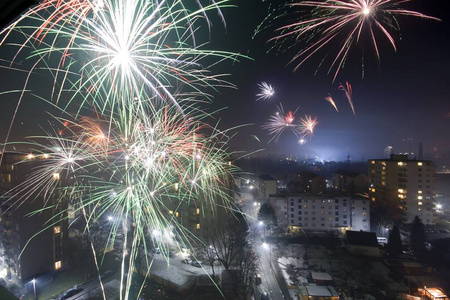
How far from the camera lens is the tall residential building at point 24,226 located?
959 centimetres

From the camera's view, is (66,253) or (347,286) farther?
(66,253)

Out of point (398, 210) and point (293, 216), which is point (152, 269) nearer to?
point (293, 216)

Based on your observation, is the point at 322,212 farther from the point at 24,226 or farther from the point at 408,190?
the point at 24,226

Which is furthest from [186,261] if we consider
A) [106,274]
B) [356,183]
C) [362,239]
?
[356,183]

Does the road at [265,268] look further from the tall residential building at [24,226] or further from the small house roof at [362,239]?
the tall residential building at [24,226]

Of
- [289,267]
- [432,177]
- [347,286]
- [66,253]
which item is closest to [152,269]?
[66,253]

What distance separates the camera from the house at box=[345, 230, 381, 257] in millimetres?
12719

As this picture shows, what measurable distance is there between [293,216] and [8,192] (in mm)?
17228

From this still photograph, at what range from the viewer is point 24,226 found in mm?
9609

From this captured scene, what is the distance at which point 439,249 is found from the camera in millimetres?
13375

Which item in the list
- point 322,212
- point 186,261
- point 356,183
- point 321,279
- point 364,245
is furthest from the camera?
point 356,183

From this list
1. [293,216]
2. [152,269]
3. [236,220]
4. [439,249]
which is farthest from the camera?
[293,216]

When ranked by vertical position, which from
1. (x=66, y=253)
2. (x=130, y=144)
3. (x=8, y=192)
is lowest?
(x=66, y=253)

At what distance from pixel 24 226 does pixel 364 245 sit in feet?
57.0
